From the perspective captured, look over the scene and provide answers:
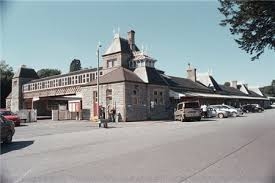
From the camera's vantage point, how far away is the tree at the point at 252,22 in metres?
14.5

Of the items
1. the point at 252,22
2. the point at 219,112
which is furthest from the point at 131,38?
the point at 252,22

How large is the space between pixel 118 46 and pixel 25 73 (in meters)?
35.7

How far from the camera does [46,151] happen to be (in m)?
12.7

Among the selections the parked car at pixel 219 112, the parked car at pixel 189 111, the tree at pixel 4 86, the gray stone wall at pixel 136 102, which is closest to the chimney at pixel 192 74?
the parked car at pixel 219 112

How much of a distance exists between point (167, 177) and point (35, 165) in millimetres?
4185

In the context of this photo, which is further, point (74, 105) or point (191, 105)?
point (74, 105)

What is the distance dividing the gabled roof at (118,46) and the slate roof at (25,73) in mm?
32603

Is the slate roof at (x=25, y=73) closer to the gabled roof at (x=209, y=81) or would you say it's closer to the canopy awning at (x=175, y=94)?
the gabled roof at (x=209, y=81)

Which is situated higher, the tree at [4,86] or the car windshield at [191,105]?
the tree at [4,86]

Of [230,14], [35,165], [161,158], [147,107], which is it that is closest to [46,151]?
[35,165]

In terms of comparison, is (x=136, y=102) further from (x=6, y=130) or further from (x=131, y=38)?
(x=6, y=130)

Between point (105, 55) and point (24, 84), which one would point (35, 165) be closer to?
point (105, 55)

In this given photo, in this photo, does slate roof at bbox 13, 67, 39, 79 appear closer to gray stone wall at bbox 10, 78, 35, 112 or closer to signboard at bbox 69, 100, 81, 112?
gray stone wall at bbox 10, 78, 35, 112

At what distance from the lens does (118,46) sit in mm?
47844
